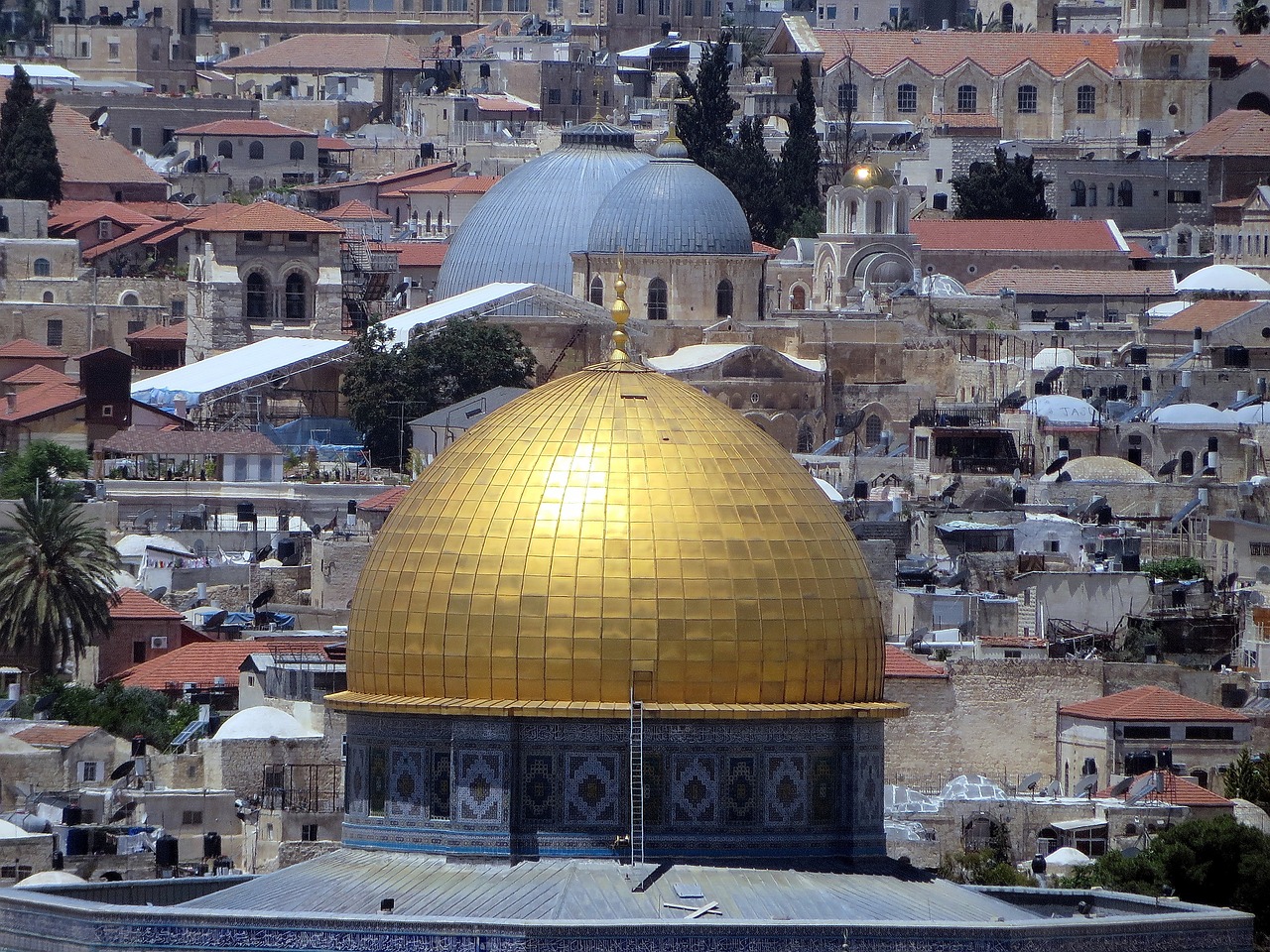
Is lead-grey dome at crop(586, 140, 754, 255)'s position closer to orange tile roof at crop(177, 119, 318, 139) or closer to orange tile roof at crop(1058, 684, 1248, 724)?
orange tile roof at crop(177, 119, 318, 139)

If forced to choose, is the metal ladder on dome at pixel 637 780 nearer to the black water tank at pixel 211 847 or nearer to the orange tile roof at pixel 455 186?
the black water tank at pixel 211 847

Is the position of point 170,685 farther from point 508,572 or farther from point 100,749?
point 508,572


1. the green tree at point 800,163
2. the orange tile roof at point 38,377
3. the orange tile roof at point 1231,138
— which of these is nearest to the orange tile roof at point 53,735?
the orange tile roof at point 38,377

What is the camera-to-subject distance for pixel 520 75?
138 meters

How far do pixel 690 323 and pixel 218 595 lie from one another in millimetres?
27370

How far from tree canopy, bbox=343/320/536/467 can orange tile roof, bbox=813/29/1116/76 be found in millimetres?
46570

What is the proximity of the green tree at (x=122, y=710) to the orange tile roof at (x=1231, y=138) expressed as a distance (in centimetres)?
6144

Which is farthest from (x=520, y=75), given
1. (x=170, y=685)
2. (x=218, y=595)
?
(x=170, y=685)

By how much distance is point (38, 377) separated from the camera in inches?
3568

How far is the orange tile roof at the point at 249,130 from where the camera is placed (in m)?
126

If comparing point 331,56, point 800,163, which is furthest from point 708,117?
point 331,56

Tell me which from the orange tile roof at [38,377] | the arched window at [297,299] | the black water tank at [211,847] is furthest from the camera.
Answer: the arched window at [297,299]

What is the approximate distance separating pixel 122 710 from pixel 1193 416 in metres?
30.5

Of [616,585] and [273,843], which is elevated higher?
[616,585]
